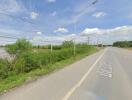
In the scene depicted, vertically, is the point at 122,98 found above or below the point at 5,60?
below

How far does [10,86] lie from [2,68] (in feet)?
11.0

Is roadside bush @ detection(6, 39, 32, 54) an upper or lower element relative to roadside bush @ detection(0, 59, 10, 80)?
upper

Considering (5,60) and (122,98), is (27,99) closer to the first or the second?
(122,98)

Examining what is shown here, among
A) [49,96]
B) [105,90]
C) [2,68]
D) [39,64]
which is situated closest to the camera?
[49,96]

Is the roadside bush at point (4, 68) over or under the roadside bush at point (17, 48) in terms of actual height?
under

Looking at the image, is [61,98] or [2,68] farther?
[2,68]

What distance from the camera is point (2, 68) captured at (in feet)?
35.8

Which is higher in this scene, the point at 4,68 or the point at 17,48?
the point at 17,48

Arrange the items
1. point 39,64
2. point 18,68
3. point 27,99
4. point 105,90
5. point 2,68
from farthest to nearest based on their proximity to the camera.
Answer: point 39,64
point 18,68
point 2,68
point 105,90
point 27,99

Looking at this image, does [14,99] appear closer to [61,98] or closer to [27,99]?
[27,99]

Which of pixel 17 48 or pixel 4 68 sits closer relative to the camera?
pixel 4 68

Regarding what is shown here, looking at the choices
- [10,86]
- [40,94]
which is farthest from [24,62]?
[40,94]

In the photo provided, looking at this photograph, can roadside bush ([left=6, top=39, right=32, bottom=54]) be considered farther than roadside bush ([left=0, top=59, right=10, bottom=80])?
Yes

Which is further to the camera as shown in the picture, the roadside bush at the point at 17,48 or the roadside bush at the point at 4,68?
the roadside bush at the point at 17,48
